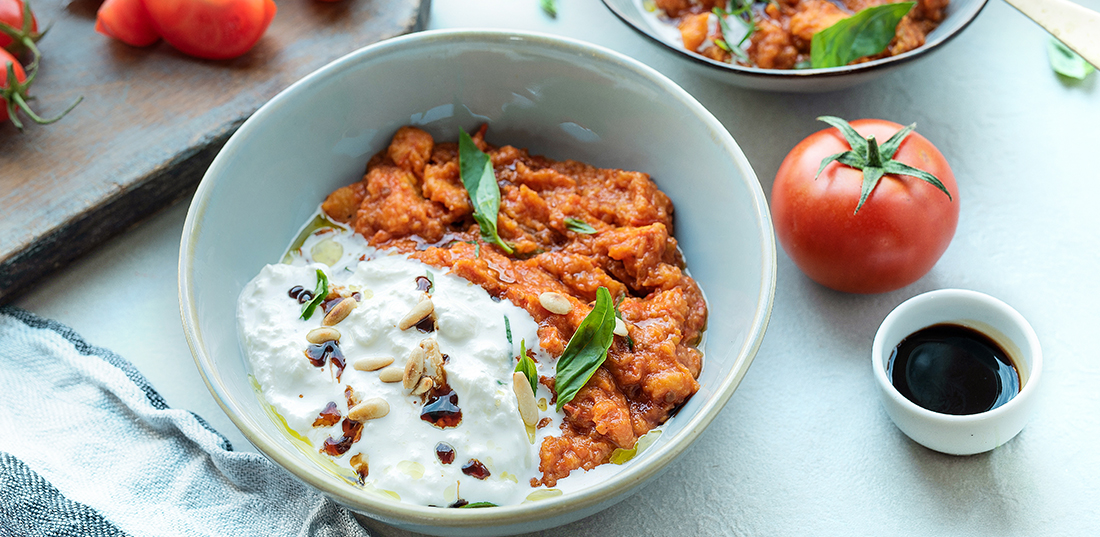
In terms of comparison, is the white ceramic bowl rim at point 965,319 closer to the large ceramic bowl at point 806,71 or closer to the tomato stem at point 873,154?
the tomato stem at point 873,154

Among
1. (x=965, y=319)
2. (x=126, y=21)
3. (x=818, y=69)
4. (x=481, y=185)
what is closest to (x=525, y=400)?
(x=481, y=185)

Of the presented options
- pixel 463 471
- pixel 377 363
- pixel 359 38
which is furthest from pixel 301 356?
pixel 359 38

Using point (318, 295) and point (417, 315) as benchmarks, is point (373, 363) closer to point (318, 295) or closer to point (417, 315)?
point (417, 315)

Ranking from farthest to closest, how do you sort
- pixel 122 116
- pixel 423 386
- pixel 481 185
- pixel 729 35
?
pixel 729 35 → pixel 122 116 → pixel 481 185 → pixel 423 386

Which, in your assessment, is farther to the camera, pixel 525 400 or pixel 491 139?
pixel 491 139

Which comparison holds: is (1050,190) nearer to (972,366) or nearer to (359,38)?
(972,366)
